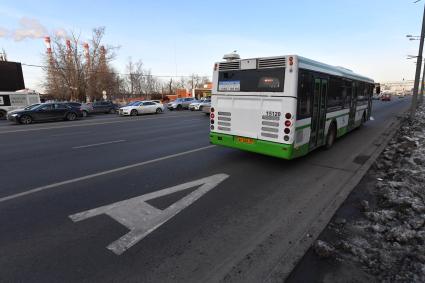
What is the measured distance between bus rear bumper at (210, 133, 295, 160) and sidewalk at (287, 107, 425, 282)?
1.65m

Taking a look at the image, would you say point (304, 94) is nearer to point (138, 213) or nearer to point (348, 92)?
point (348, 92)

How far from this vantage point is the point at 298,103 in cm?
614

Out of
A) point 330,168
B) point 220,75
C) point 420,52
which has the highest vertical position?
point 420,52

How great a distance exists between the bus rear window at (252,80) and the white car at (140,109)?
68.0 ft

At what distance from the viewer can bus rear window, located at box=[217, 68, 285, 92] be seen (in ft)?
20.3

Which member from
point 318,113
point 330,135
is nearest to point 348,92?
point 330,135

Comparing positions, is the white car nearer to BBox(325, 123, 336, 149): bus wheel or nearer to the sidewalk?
BBox(325, 123, 336, 149): bus wheel

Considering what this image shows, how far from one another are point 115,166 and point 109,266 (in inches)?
165

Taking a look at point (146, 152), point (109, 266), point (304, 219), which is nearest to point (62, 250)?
point (109, 266)

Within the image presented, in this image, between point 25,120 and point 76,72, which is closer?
point 25,120

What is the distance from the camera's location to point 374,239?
3385 millimetres

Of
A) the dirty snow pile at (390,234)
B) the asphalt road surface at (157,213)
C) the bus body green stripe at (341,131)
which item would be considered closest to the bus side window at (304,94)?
the asphalt road surface at (157,213)

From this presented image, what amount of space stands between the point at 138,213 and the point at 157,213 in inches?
12.0

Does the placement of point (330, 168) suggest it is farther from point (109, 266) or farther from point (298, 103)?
point (109, 266)
